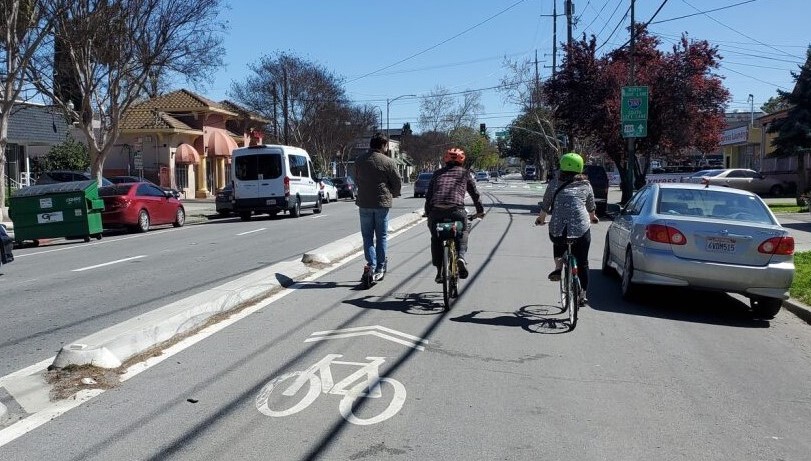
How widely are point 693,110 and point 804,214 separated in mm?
6320

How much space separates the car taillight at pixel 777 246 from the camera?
8422 millimetres

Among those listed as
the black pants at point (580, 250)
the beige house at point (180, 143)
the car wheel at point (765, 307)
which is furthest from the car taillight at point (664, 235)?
the beige house at point (180, 143)

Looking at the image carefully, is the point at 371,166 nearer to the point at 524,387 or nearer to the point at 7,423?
the point at 524,387

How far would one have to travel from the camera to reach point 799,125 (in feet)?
112

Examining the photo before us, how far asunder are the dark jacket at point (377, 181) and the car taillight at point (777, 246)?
4.32 metres

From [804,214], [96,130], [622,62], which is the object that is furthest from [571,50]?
[96,130]

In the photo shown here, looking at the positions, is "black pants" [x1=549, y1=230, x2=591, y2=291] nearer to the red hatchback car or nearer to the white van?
the red hatchback car

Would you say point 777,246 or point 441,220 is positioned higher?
point 441,220

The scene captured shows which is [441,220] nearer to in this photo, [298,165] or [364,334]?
[364,334]

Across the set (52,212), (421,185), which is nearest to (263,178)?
(52,212)

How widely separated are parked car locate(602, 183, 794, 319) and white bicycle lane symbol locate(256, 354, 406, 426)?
4013 mm

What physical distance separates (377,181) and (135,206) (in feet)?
46.7

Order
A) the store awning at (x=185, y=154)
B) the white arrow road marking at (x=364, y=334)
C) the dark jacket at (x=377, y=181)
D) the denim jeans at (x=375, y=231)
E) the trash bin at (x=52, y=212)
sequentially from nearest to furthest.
Result: the white arrow road marking at (x=364, y=334) < the dark jacket at (x=377, y=181) < the denim jeans at (x=375, y=231) < the trash bin at (x=52, y=212) < the store awning at (x=185, y=154)

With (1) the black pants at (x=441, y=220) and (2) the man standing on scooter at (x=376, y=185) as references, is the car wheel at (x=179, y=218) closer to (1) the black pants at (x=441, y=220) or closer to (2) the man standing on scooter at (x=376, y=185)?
(2) the man standing on scooter at (x=376, y=185)
